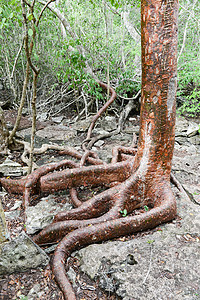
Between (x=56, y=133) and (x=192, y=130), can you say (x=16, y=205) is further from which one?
(x=192, y=130)

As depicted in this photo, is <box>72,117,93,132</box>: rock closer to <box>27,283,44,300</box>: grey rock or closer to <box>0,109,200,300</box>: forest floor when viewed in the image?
<box>0,109,200,300</box>: forest floor

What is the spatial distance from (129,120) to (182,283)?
21.7ft

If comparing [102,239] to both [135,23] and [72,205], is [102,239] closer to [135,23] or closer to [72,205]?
[72,205]

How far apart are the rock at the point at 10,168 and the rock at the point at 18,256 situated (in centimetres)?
228

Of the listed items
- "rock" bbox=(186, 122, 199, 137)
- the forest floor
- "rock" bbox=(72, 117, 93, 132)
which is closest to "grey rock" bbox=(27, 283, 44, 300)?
the forest floor

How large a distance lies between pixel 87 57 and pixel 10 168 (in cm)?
516

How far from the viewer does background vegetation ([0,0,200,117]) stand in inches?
273

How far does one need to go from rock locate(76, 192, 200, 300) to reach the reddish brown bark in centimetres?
18

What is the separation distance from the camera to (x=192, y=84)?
873cm

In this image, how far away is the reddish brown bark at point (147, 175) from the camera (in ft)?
8.77

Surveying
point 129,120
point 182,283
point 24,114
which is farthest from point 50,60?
point 182,283

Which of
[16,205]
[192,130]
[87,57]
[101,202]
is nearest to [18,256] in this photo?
[101,202]

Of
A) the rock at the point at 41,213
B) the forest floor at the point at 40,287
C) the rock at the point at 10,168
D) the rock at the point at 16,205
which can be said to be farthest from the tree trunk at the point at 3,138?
the forest floor at the point at 40,287

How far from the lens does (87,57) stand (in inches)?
309
